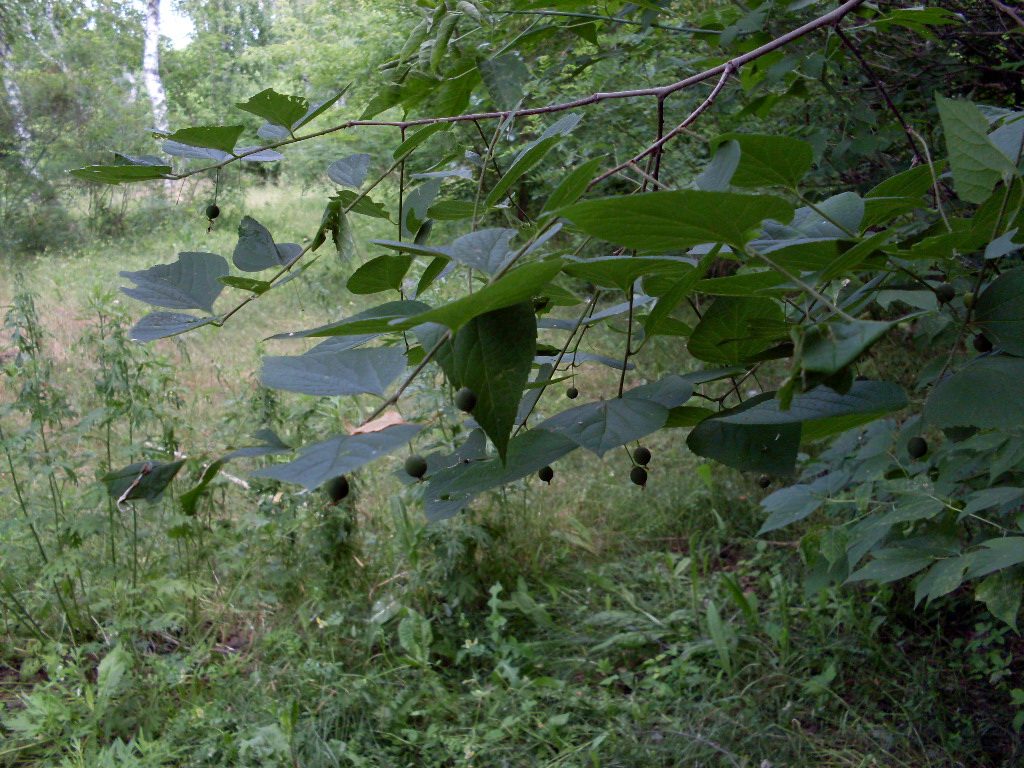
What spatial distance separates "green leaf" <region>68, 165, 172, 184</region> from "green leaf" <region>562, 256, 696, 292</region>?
311 mm

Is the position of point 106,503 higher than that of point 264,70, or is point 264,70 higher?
point 264,70

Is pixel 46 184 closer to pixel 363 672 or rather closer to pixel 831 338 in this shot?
pixel 363 672

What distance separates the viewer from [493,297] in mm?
307

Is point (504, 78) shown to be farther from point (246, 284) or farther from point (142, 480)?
point (142, 480)

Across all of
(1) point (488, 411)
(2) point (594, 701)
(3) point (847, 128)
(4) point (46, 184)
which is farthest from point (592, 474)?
(4) point (46, 184)

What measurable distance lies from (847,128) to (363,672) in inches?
83.0

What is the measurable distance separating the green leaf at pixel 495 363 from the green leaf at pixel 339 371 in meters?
0.03

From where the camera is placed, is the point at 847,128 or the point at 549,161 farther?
the point at 549,161

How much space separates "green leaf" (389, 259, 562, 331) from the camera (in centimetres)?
30

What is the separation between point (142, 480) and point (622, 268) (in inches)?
10.8

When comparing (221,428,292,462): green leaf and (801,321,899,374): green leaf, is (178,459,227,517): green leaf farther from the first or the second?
(801,321,899,374): green leaf

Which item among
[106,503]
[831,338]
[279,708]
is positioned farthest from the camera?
[106,503]

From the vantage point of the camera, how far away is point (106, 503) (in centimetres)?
267

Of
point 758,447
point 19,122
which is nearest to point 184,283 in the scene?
point 758,447
